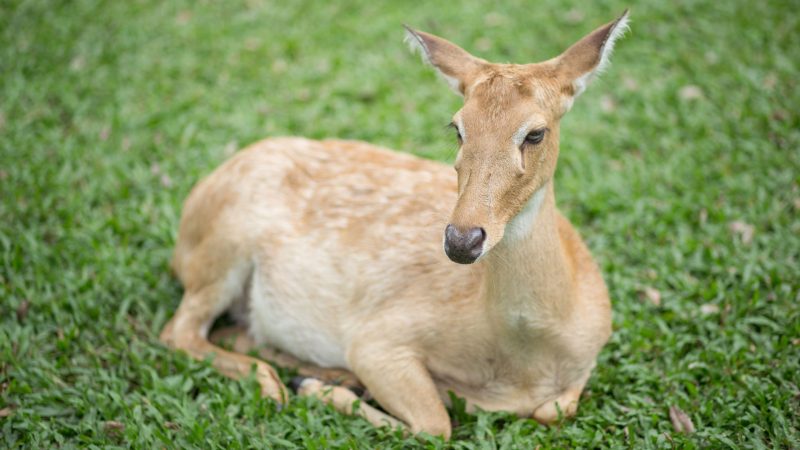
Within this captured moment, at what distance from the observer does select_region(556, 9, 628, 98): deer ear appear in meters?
3.45

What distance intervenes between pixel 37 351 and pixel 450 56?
121 inches

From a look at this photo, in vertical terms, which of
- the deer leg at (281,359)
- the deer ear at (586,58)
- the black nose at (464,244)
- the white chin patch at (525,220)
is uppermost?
the deer ear at (586,58)

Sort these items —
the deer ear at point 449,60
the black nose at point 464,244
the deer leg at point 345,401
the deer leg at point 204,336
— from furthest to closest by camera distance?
the deer leg at point 204,336, the deer leg at point 345,401, the deer ear at point 449,60, the black nose at point 464,244

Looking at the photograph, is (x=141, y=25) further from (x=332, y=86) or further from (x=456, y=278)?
(x=456, y=278)

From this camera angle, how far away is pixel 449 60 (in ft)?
12.3

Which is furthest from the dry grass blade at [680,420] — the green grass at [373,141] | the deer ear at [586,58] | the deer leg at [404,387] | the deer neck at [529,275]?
the deer ear at [586,58]

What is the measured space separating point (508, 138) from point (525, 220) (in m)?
0.47

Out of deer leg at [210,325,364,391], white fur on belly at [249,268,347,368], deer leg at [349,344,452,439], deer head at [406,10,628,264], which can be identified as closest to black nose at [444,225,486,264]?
deer head at [406,10,628,264]

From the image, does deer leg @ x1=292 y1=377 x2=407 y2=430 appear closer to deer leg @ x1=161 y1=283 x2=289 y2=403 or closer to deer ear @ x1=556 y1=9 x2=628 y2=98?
deer leg @ x1=161 y1=283 x2=289 y2=403

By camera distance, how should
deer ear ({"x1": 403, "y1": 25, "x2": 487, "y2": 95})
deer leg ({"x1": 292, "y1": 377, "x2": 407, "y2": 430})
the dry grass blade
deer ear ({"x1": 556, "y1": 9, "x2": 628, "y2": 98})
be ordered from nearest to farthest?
deer ear ({"x1": 556, "y1": 9, "x2": 628, "y2": 98}) → deer ear ({"x1": 403, "y1": 25, "x2": 487, "y2": 95}) → the dry grass blade → deer leg ({"x1": 292, "y1": 377, "x2": 407, "y2": 430})

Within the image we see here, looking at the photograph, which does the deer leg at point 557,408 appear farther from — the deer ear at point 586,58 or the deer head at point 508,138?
the deer ear at point 586,58

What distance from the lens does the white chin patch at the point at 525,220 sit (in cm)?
347

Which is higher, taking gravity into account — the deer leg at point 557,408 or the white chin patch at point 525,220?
the white chin patch at point 525,220

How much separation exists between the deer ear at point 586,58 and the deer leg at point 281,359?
2203 millimetres
